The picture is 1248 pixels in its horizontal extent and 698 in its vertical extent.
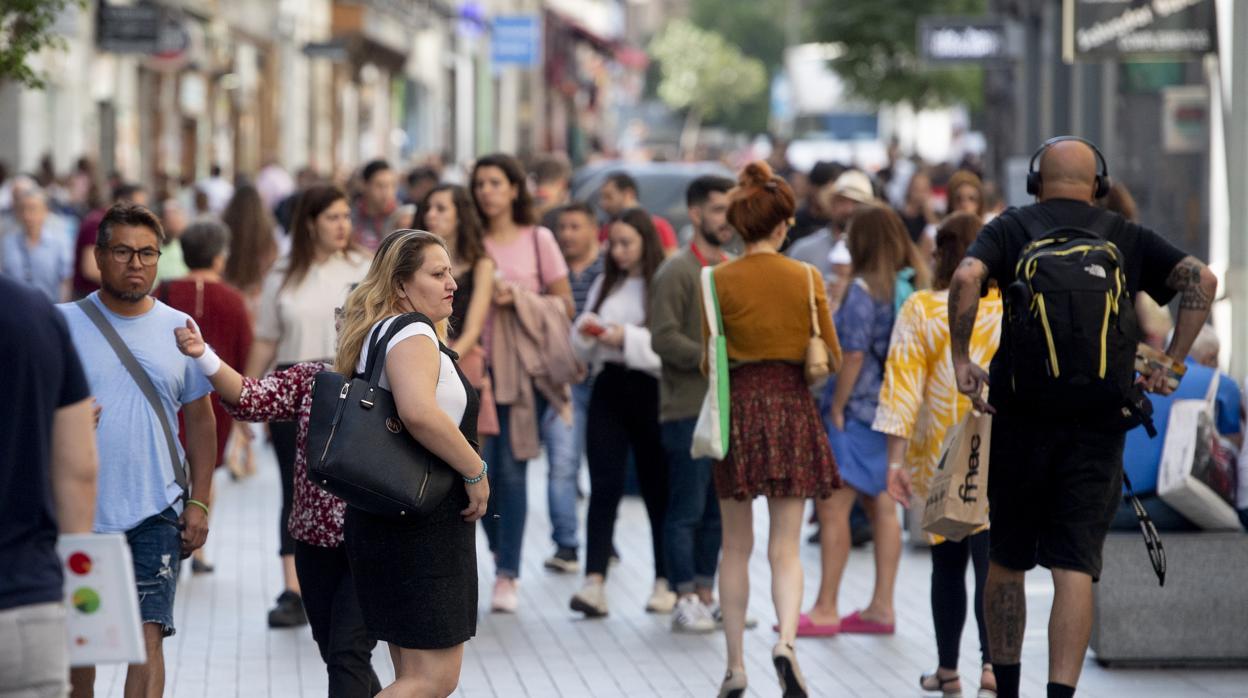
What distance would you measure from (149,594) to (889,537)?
3962 millimetres

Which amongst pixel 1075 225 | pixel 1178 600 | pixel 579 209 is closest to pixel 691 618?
pixel 1178 600

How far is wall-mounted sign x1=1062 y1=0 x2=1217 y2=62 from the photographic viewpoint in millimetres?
13242

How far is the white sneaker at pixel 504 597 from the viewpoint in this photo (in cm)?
969

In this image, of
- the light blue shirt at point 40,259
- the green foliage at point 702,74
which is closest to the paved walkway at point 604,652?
the light blue shirt at point 40,259

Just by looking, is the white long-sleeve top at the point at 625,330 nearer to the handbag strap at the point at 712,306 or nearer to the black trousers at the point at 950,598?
the handbag strap at the point at 712,306

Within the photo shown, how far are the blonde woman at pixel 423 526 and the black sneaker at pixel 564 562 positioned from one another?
5.25 metres

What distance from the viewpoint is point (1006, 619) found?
683 centimetres

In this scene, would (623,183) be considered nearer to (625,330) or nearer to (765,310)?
(625,330)

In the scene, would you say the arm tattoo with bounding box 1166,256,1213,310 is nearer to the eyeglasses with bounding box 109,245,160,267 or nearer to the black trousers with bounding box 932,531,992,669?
the black trousers with bounding box 932,531,992,669

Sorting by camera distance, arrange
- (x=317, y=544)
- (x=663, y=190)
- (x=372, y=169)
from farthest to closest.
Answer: (x=663, y=190), (x=372, y=169), (x=317, y=544)

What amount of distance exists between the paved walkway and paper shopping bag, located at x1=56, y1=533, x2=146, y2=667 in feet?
12.2

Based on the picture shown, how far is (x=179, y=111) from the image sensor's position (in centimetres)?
3055

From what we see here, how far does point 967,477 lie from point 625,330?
2.88 m

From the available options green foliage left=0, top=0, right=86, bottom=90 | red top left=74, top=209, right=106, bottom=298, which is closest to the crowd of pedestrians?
green foliage left=0, top=0, right=86, bottom=90
